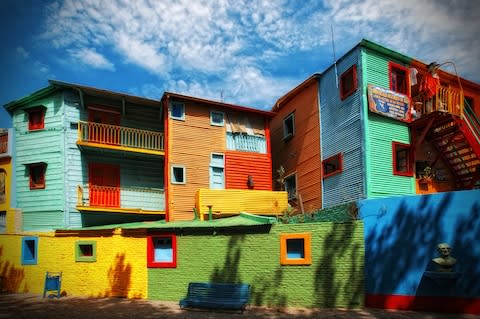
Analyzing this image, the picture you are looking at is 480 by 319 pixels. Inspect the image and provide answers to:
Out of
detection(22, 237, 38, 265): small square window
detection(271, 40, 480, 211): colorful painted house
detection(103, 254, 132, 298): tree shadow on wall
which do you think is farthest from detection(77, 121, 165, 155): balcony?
detection(271, 40, 480, 211): colorful painted house

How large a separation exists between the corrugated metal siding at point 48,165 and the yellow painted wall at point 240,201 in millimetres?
6989

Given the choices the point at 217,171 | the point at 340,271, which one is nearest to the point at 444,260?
the point at 340,271

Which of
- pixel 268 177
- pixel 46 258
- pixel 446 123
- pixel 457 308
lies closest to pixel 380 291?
pixel 457 308

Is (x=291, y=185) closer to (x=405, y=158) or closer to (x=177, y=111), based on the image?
(x=405, y=158)

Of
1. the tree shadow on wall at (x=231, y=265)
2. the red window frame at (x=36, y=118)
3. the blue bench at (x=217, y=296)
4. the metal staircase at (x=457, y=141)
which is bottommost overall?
the blue bench at (x=217, y=296)

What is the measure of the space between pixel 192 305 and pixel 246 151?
9717 mm

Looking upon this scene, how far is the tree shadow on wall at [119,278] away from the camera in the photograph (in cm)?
1469

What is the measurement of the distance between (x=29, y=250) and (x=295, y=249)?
12435mm

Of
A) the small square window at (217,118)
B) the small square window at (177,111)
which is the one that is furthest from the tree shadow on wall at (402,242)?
the small square window at (177,111)

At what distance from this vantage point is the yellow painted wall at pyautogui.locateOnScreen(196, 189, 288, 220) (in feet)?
54.5

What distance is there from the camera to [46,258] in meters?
16.1

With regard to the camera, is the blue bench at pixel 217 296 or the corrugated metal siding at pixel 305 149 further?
the corrugated metal siding at pixel 305 149

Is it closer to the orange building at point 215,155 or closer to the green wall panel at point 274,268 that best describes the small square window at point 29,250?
the green wall panel at point 274,268

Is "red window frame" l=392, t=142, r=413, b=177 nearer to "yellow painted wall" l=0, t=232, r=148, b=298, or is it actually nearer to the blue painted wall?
the blue painted wall
